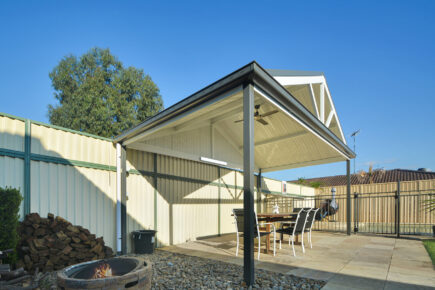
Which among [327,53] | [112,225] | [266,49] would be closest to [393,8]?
[327,53]

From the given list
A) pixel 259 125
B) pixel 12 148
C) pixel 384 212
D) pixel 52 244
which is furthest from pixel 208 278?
pixel 384 212

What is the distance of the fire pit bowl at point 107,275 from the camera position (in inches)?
80.2

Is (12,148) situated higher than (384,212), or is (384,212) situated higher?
(12,148)

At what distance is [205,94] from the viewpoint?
3.62 meters

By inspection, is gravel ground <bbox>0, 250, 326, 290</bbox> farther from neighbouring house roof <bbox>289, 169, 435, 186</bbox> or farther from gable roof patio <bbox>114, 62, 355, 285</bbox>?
neighbouring house roof <bbox>289, 169, 435, 186</bbox>

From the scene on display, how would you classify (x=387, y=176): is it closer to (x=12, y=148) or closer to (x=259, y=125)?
(x=259, y=125)

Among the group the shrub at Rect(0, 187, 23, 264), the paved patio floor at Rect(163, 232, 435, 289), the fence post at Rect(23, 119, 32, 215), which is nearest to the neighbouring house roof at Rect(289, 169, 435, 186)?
the paved patio floor at Rect(163, 232, 435, 289)

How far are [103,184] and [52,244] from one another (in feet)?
4.73

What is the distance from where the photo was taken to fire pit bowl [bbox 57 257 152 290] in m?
2.04

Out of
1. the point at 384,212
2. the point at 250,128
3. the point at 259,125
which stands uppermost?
the point at 259,125

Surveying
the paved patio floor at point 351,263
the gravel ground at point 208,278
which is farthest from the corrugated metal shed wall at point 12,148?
the paved patio floor at point 351,263

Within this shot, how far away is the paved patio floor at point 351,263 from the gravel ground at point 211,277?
259 millimetres

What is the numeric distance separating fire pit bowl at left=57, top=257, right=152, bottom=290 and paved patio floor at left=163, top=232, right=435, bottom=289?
2107mm

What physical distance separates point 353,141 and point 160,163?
18.7 m
